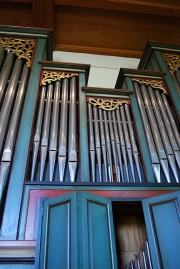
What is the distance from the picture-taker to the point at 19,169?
269cm

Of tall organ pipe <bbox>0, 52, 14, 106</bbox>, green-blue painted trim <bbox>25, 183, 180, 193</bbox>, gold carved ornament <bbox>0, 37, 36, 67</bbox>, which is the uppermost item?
gold carved ornament <bbox>0, 37, 36, 67</bbox>

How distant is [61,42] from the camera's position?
233 inches

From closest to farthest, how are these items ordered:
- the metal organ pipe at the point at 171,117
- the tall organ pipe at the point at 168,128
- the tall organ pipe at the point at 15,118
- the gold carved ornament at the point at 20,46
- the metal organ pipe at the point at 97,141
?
1. the tall organ pipe at the point at 15,118
2. the metal organ pipe at the point at 97,141
3. the tall organ pipe at the point at 168,128
4. the metal organ pipe at the point at 171,117
5. the gold carved ornament at the point at 20,46

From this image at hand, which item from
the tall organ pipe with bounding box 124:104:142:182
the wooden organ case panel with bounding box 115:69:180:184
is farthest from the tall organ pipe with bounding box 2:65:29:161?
the wooden organ case panel with bounding box 115:69:180:184

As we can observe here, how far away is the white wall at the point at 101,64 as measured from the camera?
5508mm

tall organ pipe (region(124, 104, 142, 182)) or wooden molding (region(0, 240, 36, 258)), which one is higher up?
tall organ pipe (region(124, 104, 142, 182))

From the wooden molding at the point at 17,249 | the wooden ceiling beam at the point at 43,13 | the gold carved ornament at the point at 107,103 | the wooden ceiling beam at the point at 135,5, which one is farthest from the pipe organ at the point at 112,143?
the wooden ceiling beam at the point at 135,5

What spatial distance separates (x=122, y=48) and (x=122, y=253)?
4508mm

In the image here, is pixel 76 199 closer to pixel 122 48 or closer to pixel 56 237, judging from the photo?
pixel 56 237

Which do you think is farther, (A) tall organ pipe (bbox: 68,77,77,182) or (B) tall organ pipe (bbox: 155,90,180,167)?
(B) tall organ pipe (bbox: 155,90,180,167)

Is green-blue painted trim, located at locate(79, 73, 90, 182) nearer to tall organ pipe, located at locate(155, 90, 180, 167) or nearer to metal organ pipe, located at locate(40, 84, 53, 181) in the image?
metal organ pipe, located at locate(40, 84, 53, 181)

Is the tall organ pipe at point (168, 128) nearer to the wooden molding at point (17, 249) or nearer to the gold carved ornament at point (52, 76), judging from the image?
the gold carved ornament at point (52, 76)

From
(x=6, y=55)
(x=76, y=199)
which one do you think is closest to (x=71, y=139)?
(x=76, y=199)

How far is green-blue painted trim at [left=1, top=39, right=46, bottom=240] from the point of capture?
2309mm
